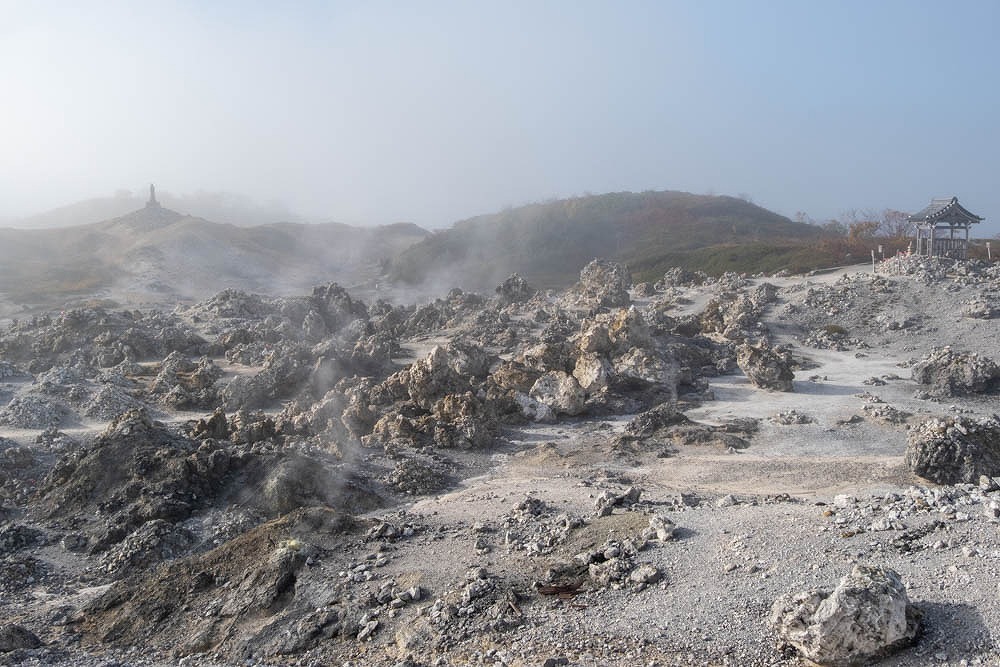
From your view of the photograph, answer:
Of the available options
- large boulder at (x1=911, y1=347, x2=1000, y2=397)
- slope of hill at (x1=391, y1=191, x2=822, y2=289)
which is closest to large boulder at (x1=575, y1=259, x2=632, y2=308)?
large boulder at (x1=911, y1=347, x2=1000, y2=397)

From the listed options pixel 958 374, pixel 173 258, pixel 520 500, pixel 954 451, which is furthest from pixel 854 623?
pixel 173 258

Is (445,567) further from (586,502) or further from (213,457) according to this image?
(213,457)

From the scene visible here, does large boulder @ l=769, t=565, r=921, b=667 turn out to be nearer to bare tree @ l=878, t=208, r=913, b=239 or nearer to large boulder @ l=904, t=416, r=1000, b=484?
large boulder @ l=904, t=416, r=1000, b=484

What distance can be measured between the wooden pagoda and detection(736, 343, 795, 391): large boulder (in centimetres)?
1591

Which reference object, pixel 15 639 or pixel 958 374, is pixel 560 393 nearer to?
pixel 958 374

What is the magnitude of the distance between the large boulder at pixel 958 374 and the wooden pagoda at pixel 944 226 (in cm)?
1466

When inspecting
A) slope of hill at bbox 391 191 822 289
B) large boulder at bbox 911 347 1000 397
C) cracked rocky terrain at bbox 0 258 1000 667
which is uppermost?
slope of hill at bbox 391 191 822 289

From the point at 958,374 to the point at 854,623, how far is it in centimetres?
1473

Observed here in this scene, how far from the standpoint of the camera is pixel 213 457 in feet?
44.9

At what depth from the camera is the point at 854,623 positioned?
701cm

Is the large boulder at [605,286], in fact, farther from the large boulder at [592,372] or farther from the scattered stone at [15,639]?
the scattered stone at [15,639]

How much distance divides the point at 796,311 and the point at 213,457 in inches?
844

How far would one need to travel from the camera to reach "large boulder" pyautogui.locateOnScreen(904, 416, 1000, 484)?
488 inches

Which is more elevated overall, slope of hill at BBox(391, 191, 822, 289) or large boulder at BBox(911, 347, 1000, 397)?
slope of hill at BBox(391, 191, 822, 289)
